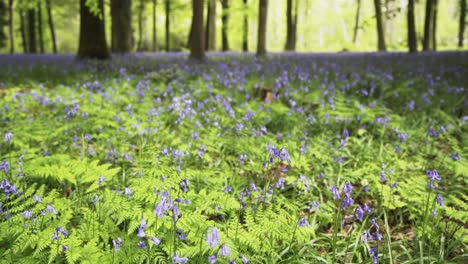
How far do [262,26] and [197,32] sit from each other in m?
3.92

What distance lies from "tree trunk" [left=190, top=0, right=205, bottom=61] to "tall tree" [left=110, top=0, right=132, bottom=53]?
6.05m

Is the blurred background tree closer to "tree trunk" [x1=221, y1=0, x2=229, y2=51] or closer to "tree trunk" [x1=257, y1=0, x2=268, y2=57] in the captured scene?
"tree trunk" [x1=221, y1=0, x2=229, y2=51]

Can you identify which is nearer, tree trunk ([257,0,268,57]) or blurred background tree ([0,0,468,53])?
tree trunk ([257,0,268,57])

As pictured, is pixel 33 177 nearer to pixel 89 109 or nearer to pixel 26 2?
pixel 89 109

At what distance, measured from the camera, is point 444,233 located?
2707 millimetres

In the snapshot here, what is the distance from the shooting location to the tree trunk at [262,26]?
1416cm

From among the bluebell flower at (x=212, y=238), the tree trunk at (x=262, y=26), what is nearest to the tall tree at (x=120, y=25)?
the tree trunk at (x=262, y=26)

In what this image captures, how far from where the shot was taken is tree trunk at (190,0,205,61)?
11312mm

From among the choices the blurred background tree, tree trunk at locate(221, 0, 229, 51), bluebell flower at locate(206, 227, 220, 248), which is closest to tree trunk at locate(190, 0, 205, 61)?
the blurred background tree

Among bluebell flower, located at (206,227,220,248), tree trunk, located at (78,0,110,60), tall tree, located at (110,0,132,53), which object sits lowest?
bluebell flower, located at (206,227,220,248)

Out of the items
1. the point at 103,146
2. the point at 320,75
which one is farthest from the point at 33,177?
the point at 320,75

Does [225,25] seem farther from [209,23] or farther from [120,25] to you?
[120,25]

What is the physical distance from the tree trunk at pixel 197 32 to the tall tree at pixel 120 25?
605 cm

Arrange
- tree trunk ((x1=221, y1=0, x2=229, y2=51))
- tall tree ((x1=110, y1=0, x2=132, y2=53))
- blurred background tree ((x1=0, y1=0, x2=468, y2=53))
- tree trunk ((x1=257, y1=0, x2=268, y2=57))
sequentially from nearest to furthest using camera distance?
tree trunk ((x1=257, y1=0, x2=268, y2=57)), tall tree ((x1=110, y1=0, x2=132, y2=53)), blurred background tree ((x1=0, y1=0, x2=468, y2=53)), tree trunk ((x1=221, y1=0, x2=229, y2=51))
